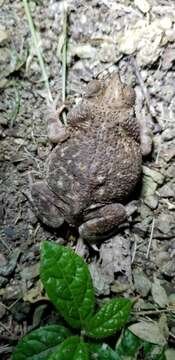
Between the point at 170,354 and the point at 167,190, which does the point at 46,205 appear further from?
the point at 170,354

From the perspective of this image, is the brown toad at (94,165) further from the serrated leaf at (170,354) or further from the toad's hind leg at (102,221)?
the serrated leaf at (170,354)

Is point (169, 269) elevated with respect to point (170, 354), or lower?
elevated

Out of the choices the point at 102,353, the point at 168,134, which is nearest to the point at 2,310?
the point at 102,353

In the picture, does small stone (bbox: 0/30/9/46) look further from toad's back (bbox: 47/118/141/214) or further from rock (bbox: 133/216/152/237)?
rock (bbox: 133/216/152/237)

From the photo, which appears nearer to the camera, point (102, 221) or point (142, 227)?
point (102, 221)

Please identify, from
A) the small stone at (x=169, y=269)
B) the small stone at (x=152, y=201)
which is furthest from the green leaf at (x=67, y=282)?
the small stone at (x=152, y=201)

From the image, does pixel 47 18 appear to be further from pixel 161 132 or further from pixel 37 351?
pixel 37 351
